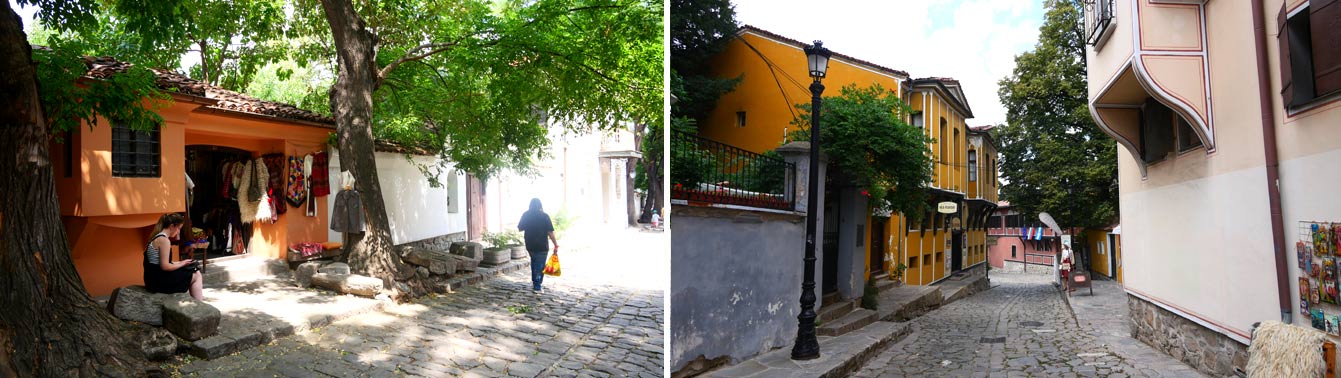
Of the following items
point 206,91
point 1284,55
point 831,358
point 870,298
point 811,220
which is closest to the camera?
point 1284,55

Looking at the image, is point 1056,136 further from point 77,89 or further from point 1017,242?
point 77,89

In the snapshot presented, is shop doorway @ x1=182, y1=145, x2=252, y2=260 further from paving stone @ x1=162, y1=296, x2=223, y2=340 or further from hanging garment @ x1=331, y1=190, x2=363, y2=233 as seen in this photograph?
paving stone @ x1=162, y1=296, x2=223, y2=340

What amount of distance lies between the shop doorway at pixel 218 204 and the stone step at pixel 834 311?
500 centimetres

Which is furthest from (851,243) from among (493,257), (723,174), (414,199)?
(414,199)

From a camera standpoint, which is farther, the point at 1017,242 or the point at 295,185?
the point at 295,185

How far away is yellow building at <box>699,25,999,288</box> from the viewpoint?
8.41 ft

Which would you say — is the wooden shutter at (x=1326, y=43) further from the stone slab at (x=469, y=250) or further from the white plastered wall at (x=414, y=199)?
the white plastered wall at (x=414, y=199)

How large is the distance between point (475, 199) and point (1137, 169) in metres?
8.05

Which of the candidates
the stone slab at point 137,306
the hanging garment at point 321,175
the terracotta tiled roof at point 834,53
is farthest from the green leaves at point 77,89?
the hanging garment at point 321,175

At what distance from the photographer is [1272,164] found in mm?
2014

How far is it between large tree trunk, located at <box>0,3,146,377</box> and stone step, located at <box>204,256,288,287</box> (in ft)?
6.21

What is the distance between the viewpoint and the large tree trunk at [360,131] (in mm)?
5621

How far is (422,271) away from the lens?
Result: 6109mm

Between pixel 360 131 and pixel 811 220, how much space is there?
3995mm
